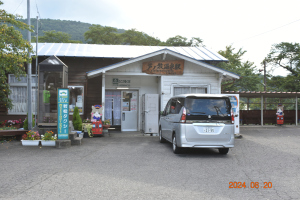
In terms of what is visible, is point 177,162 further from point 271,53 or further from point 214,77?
point 271,53

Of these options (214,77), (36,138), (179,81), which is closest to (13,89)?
(36,138)

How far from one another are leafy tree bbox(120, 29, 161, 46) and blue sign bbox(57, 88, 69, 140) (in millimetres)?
32517

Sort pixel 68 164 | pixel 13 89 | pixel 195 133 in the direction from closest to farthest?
pixel 68 164 → pixel 195 133 → pixel 13 89

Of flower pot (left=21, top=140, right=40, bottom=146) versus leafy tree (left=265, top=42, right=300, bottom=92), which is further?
leafy tree (left=265, top=42, right=300, bottom=92)

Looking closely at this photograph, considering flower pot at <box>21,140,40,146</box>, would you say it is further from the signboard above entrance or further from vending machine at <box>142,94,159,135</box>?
the signboard above entrance

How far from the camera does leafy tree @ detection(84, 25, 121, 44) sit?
41.6 meters

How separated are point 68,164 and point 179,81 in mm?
7758

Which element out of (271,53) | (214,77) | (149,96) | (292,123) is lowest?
(292,123)

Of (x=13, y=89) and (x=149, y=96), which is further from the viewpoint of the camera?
(x=13, y=89)

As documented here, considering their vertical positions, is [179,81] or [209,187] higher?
[179,81]

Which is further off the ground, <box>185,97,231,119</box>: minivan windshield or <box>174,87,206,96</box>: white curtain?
<box>174,87,206,96</box>: white curtain

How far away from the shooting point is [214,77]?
13.4 meters

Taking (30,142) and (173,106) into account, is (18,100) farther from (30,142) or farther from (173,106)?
(173,106)

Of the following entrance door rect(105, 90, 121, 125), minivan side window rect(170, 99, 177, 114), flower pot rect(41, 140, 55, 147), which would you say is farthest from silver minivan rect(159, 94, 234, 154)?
entrance door rect(105, 90, 121, 125)
